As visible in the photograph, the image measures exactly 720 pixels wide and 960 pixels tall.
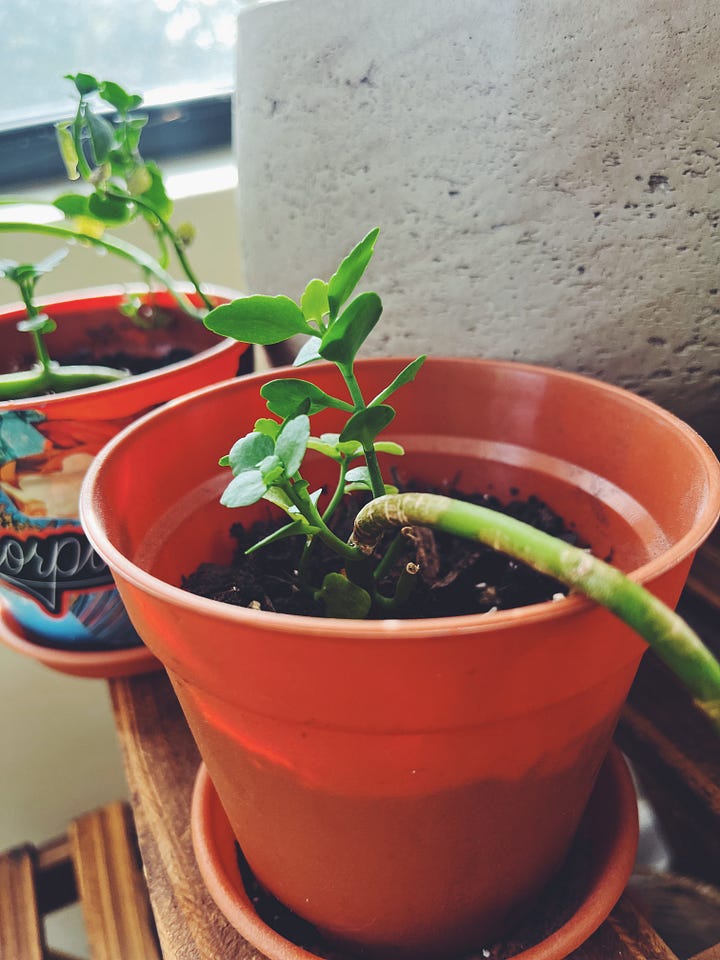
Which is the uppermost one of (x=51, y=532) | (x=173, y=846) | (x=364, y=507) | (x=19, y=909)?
(x=364, y=507)

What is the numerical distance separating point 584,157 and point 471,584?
251 millimetres

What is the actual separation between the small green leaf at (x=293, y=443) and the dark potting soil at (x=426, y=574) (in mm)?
66

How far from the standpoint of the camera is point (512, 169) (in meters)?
0.44

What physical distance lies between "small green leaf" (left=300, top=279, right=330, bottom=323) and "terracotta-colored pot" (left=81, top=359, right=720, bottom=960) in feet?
0.43

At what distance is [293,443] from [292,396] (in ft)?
0.12

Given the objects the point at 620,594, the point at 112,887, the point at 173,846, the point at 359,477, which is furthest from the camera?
the point at 112,887

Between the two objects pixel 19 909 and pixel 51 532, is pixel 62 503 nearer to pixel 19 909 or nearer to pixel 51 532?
pixel 51 532

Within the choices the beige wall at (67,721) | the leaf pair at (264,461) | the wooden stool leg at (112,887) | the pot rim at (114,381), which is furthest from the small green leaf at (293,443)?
the beige wall at (67,721)

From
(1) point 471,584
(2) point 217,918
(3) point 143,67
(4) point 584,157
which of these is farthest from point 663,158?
(3) point 143,67

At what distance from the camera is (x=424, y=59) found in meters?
0.44

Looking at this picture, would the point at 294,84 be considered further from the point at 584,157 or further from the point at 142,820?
the point at 142,820

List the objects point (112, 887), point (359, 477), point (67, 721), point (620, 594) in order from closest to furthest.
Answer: point (620, 594)
point (359, 477)
point (112, 887)
point (67, 721)

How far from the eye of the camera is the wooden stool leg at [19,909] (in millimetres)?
589

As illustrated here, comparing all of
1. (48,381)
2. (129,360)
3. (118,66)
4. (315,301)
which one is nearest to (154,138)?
(118,66)
